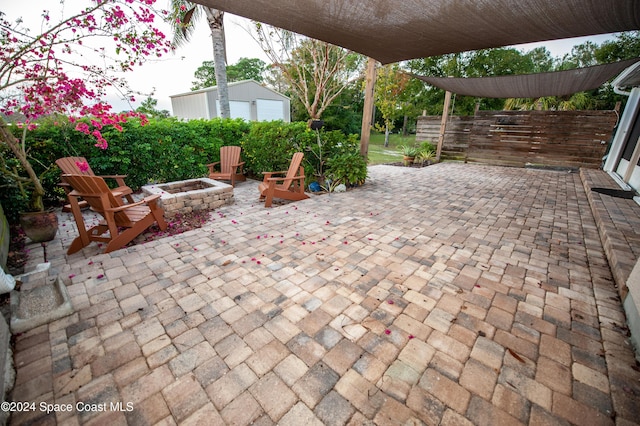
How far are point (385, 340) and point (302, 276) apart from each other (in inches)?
38.8

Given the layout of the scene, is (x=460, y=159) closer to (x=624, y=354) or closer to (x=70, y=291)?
(x=624, y=354)

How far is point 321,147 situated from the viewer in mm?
5703

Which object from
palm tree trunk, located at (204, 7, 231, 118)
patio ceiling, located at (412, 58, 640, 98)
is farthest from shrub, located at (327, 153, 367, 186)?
palm tree trunk, located at (204, 7, 231, 118)

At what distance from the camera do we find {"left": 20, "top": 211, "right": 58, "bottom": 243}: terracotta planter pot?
3.02 m

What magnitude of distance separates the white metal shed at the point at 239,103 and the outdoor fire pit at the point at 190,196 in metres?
11.9

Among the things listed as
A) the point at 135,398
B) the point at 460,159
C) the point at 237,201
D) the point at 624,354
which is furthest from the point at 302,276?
the point at 460,159

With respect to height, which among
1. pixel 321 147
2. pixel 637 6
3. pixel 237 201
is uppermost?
pixel 637 6

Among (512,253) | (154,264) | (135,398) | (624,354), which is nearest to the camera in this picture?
(135,398)

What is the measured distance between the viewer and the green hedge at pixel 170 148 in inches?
163

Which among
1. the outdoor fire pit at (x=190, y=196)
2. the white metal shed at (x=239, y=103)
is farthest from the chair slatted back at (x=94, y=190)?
the white metal shed at (x=239, y=103)

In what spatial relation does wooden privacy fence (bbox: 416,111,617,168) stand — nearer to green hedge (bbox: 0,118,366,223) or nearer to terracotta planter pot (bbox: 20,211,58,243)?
green hedge (bbox: 0,118,366,223)

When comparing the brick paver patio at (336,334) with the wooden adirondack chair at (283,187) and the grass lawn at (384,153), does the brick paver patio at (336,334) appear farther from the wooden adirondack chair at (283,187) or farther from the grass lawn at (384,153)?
the grass lawn at (384,153)

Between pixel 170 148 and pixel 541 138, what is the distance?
11.6m

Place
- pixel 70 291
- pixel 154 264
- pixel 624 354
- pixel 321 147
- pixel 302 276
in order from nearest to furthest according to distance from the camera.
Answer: pixel 624 354 < pixel 70 291 < pixel 302 276 < pixel 154 264 < pixel 321 147
